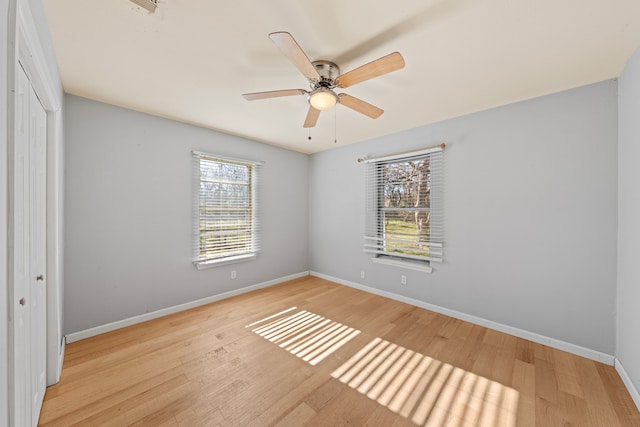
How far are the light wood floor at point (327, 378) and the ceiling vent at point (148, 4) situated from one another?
243 centimetres

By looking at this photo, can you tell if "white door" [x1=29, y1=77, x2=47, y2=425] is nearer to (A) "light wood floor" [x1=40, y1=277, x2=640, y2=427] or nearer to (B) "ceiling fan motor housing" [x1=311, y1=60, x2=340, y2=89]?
(A) "light wood floor" [x1=40, y1=277, x2=640, y2=427]

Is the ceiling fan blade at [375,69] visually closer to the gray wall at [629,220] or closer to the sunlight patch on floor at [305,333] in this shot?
the gray wall at [629,220]

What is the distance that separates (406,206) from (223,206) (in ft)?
8.82

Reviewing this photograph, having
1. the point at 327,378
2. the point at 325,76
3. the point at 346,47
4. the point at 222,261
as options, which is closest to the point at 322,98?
the point at 325,76

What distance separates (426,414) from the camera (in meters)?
1.62

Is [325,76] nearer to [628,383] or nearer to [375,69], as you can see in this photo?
[375,69]

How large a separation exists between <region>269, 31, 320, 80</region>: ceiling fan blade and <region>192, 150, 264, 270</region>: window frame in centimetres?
225

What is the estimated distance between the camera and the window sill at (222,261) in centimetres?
332

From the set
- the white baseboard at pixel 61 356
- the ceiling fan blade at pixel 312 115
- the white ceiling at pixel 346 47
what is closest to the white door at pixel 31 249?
the white baseboard at pixel 61 356

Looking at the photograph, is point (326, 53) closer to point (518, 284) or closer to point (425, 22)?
point (425, 22)

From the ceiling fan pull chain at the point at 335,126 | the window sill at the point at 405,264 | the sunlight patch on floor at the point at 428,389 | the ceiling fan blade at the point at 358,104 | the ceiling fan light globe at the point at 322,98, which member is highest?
the ceiling fan pull chain at the point at 335,126

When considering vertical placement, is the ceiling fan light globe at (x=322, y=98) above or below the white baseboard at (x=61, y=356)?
above

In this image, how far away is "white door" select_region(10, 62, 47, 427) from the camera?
3.85 ft

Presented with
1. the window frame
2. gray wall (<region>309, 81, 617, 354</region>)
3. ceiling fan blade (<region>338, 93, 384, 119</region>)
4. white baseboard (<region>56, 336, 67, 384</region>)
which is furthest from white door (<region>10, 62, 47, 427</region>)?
gray wall (<region>309, 81, 617, 354</region>)
